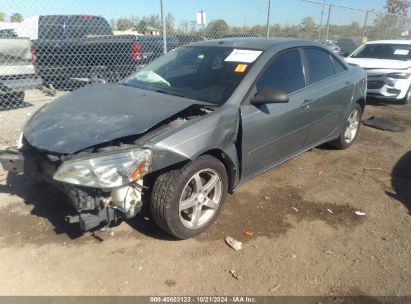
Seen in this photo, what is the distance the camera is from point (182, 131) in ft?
9.07

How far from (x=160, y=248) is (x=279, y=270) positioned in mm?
1016

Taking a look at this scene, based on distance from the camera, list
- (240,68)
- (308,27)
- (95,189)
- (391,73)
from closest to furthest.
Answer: (95,189), (240,68), (391,73), (308,27)

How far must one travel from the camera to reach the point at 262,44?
3.77 m

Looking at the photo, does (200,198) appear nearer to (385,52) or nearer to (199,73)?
(199,73)

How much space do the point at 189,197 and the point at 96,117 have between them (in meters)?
1.07

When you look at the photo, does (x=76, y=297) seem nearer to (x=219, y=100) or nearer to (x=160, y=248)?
Result: (x=160, y=248)

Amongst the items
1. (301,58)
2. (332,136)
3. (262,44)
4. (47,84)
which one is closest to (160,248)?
(262,44)

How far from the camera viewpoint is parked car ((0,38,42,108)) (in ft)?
21.5

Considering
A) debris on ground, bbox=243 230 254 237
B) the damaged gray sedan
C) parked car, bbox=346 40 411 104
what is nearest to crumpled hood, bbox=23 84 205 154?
the damaged gray sedan

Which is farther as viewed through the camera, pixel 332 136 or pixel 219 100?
pixel 332 136

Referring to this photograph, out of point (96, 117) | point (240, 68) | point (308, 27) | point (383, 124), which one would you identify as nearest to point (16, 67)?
point (96, 117)

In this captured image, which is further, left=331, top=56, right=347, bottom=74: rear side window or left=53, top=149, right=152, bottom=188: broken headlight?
left=331, top=56, right=347, bottom=74: rear side window

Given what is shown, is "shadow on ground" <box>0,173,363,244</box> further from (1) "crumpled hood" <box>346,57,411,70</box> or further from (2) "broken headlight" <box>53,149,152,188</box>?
(1) "crumpled hood" <box>346,57,411,70</box>

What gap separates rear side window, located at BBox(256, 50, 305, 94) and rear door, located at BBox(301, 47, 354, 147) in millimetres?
175
